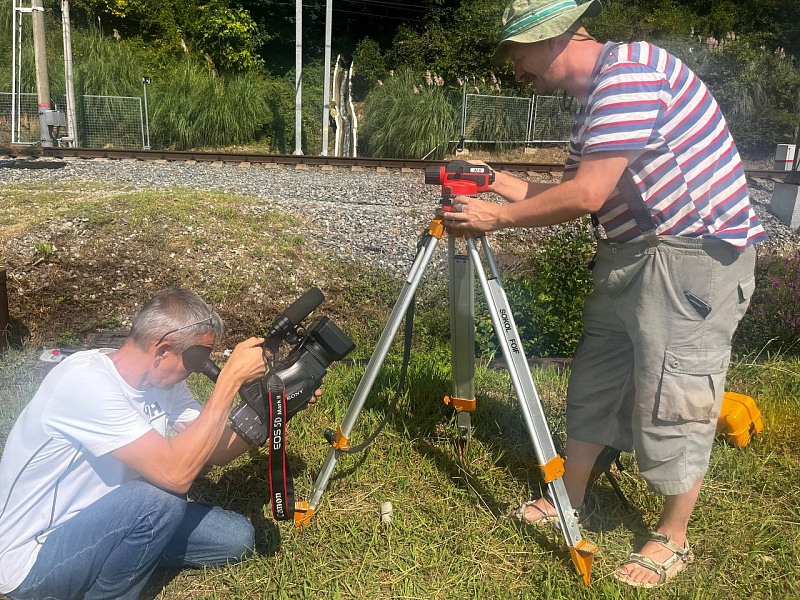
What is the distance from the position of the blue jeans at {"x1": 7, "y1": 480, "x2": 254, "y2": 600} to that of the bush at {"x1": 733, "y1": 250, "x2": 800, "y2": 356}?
438 cm

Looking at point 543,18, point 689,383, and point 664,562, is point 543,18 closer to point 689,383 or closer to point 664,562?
point 689,383

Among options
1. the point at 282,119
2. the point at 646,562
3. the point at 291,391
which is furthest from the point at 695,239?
the point at 282,119

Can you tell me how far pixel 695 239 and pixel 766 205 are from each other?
887 centimetres

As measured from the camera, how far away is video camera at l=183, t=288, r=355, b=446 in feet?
8.38

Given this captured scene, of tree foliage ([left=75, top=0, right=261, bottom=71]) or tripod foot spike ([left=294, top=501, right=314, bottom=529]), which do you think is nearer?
tripod foot spike ([left=294, top=501, right=314, bottom=529])

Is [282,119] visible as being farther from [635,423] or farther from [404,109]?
[635,423]

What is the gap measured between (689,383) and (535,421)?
0.61 meters

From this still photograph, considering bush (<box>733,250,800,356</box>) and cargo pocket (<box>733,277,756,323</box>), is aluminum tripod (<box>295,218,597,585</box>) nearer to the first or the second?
cargo pocket (<box>733,277,756,323</box>)

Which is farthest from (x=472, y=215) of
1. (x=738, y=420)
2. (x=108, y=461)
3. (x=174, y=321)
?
(x=738, y=420)

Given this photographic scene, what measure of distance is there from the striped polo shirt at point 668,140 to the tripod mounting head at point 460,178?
40 cm

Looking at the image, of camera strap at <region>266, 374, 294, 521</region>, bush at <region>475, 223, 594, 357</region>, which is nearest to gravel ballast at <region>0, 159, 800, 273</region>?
bush at <region>475, 223, 594, 357</region>

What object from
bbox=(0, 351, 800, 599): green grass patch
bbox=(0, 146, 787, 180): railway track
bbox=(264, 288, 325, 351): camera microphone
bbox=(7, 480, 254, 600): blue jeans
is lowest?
bbox=(0, 351, 800, 599): green grass patch

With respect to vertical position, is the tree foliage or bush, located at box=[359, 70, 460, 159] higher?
the tree foliage

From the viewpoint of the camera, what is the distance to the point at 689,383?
2557mm
